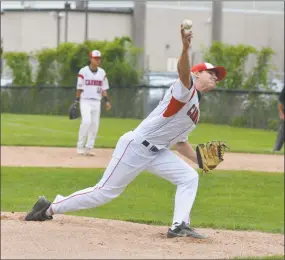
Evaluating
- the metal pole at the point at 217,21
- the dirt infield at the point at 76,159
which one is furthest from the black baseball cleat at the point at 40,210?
the metal pole at the point at 217,21

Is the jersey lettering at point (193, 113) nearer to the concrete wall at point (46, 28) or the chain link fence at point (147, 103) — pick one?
the chain link fence at point (147, 103)

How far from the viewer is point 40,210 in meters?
8.84

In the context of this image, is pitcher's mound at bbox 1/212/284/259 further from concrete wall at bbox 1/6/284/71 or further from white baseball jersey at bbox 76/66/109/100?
concrete wall at bbox 1/6/284/71

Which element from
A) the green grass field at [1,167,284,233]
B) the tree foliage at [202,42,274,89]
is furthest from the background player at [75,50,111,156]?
the tree foliage at [202,42,274,89]

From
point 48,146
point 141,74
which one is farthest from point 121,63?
point 48,146

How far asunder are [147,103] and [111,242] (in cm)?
2449

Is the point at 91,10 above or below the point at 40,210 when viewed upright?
above

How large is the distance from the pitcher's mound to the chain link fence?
1871 centimetres

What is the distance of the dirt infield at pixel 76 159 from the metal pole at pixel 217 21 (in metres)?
28.0

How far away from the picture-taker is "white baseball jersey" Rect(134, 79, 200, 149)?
7.69 meters

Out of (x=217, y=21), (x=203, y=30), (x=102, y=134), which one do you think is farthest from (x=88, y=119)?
(x=203, y=30)

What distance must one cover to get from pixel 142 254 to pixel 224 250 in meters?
1.01

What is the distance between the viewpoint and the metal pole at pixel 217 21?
45.6m

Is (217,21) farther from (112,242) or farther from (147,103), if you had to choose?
(112,242)
